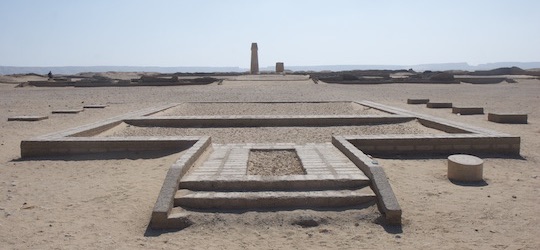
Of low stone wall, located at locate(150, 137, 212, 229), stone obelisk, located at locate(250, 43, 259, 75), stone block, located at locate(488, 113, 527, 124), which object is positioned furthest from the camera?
stone obelisk, located at locate(250, 43, 259, 75)

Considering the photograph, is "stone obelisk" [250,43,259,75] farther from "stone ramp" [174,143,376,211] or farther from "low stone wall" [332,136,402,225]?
"stone ramp" [174,143,376,211]

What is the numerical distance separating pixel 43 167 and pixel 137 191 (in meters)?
2.13

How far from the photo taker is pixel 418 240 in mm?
3805

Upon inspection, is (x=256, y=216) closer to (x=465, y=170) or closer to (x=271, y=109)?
(x=465, y=170)

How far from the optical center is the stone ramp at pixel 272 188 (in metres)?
4.49

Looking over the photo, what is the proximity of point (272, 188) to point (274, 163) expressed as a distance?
3.88ft

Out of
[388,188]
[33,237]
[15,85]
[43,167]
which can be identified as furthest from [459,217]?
[15,85]

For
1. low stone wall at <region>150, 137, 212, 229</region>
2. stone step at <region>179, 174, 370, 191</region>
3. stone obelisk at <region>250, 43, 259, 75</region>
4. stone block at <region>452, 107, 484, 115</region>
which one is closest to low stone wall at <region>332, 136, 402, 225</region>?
stone step at <region>179, 174, 370, 191</region>

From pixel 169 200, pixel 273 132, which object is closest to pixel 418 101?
pixel 273 132

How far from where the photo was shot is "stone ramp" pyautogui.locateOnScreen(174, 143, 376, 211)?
449 cm

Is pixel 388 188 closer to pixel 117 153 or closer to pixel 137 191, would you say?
pixel 137 191

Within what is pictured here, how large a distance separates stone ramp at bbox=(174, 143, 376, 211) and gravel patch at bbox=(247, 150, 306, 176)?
132mm

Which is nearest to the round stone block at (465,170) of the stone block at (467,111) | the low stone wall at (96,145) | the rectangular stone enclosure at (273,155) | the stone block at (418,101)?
the rectangular stone enclosure at (273,155)

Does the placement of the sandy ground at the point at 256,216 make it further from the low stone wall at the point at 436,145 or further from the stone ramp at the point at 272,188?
the low stone wall at the point at 436,145
